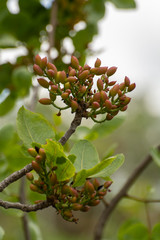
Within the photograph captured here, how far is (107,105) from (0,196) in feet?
1.19

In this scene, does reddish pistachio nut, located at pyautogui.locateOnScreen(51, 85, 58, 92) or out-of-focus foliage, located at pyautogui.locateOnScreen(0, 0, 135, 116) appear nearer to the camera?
reddish pistachio nut, located at pyautogui.locateOnScreen(51, 85, 58, 92)

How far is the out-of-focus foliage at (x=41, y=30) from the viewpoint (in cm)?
135

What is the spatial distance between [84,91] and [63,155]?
0.40 ft

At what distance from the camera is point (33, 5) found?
142cm

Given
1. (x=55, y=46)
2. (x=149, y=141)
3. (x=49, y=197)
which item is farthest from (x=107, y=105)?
(x=149, y=141)

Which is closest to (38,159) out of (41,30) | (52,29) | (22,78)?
(22,78)

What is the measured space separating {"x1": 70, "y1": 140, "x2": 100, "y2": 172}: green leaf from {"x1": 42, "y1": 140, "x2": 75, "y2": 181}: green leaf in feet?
0.19

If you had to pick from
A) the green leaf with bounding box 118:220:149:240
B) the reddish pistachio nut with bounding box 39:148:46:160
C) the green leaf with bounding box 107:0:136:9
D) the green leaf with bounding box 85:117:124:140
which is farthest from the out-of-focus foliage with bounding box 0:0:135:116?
the reddish pistachio nut with bounding box 39:148:46:160

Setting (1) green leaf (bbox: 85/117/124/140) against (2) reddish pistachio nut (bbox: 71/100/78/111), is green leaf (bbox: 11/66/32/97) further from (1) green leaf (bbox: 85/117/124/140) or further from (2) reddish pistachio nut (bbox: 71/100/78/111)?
(2) reddish pistachio nut (bbox: 71/100/78/111)

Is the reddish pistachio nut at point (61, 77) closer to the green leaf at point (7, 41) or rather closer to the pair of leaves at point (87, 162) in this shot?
the pair of leaves at point (87, 162)

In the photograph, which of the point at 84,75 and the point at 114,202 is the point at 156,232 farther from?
the point at 84,75

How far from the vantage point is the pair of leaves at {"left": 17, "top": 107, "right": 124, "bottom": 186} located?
1.95ft

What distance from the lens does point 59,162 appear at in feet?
1.99

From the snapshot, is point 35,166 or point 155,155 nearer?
point 35,166
